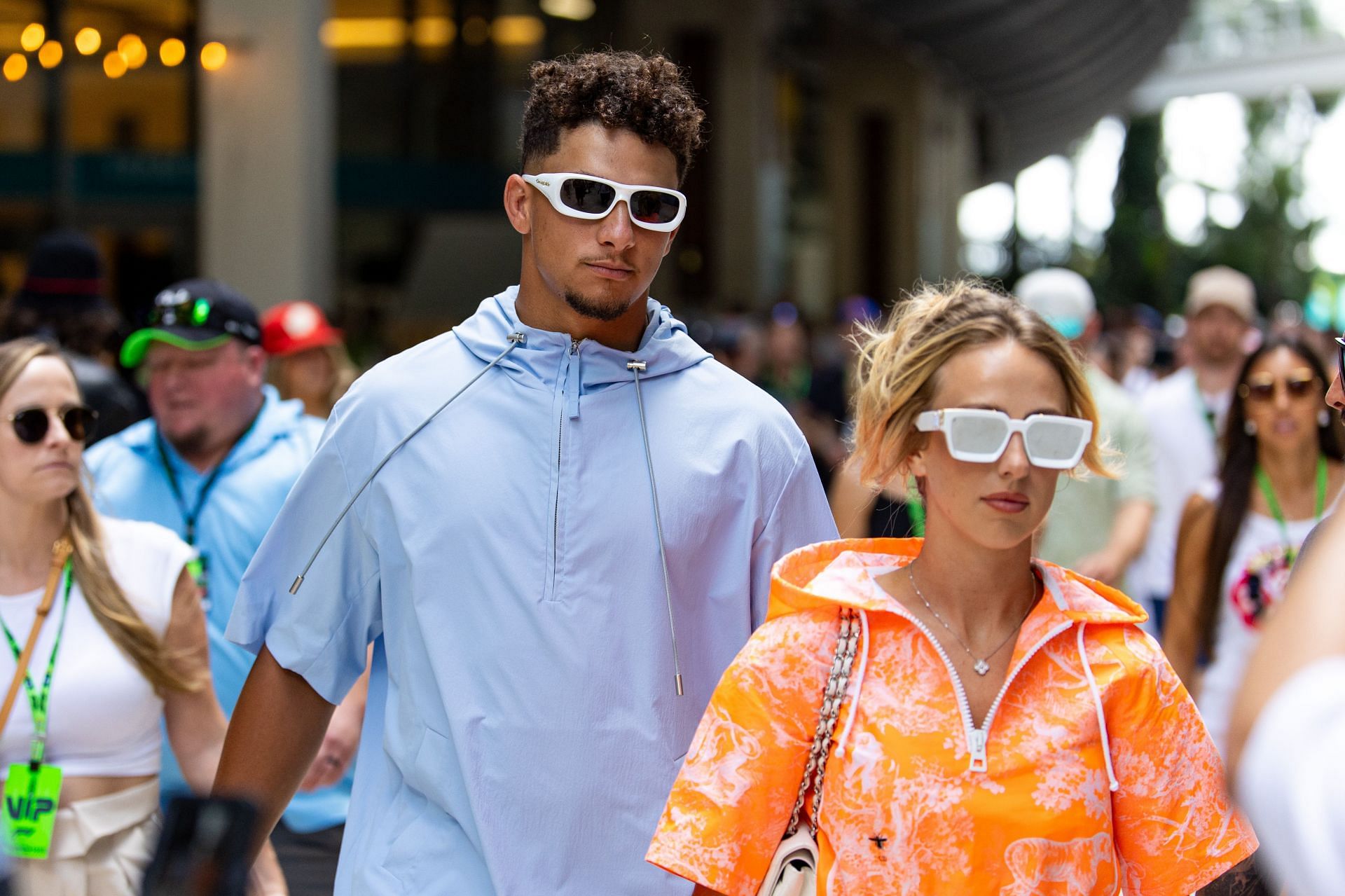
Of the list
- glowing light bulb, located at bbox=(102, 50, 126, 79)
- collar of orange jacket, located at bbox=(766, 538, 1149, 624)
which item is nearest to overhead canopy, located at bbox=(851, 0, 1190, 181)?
glowing light bulb, located at bbox=(102, 50, 126, 79)

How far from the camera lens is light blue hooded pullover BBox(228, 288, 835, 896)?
3012 mm

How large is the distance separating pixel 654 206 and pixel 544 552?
686 mm

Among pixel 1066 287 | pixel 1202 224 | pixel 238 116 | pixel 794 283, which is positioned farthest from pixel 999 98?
pixel 1066 287

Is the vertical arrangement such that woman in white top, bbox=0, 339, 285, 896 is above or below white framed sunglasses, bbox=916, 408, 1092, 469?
below

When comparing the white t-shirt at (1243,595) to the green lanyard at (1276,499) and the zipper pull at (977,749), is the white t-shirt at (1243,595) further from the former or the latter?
the zipper pull at (977,749)

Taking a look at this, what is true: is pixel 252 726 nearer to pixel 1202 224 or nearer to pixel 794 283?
pixel 794 283

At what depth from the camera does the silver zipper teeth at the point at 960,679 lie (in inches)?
102

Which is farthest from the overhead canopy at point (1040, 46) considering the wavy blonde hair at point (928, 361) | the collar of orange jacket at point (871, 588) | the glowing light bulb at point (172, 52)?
the collar of orange jacket at point (871, 588)

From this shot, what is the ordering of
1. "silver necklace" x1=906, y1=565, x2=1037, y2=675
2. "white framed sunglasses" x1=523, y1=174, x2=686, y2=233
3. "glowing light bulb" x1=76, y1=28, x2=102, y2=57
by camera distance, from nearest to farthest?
"silver necklace" x1=906, y1=565, x2=1037, y2=675 < "white framed sunglasses" x1=523, y1=174, x2=686, y2=233 < "glowing light bulb" x1=76, y1=28, x2=102, y2=57

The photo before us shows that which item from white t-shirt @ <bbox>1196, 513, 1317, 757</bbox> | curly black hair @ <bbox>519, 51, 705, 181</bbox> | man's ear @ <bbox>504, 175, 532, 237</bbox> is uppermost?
curly black hair @ <bbox>519, 51, 705, 181</bbox>

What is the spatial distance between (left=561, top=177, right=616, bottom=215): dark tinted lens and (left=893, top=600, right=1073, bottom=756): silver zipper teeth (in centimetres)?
99

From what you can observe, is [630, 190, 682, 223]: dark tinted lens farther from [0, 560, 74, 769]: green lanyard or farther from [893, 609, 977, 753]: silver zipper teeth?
[0, 560, 74, 769]: green lanyard

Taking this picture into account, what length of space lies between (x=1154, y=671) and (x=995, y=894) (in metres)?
0.43

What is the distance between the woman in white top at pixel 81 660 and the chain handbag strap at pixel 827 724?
5.39 ft
